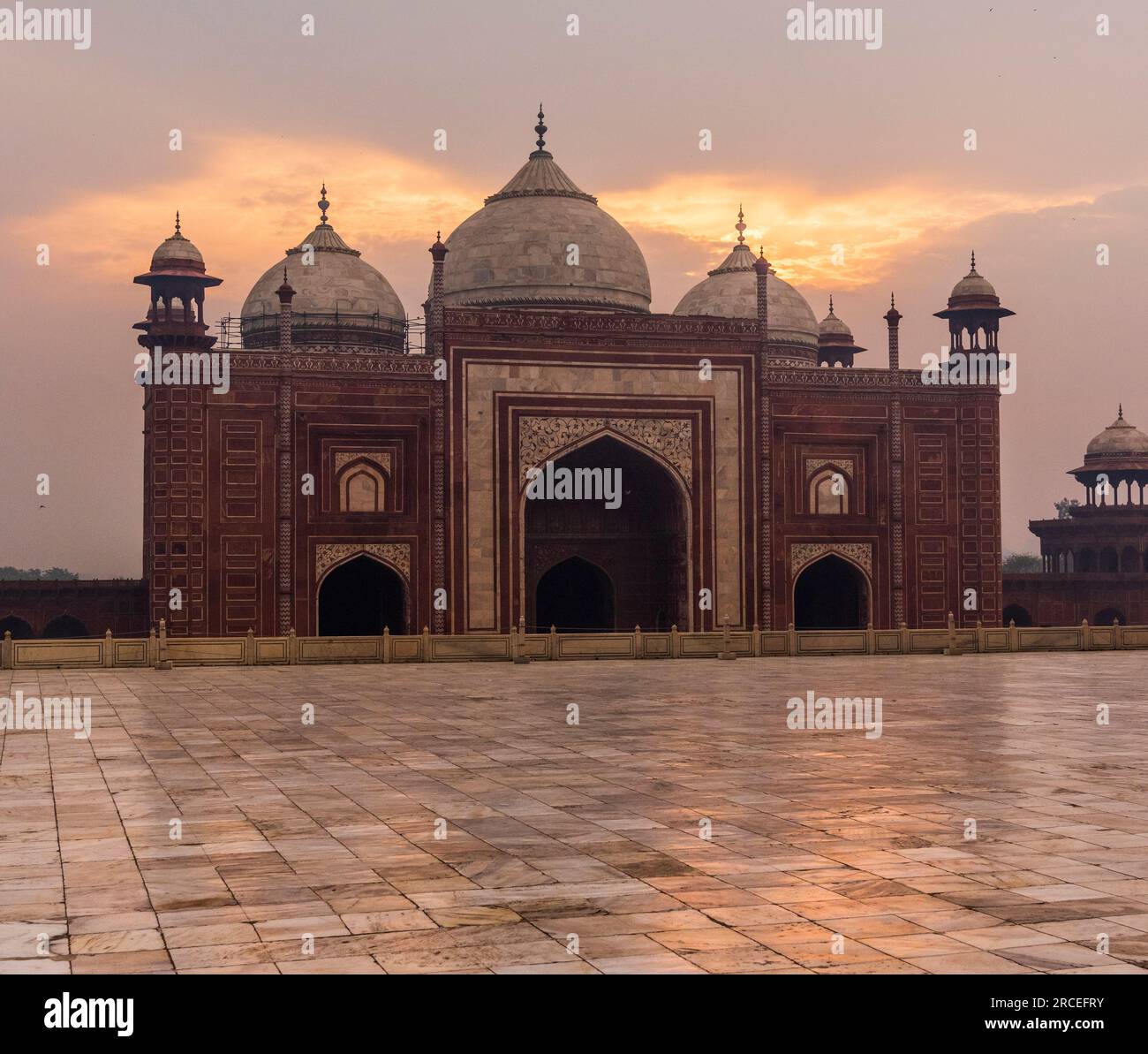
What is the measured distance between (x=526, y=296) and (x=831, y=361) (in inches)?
562

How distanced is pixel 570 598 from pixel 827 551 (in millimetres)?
6355

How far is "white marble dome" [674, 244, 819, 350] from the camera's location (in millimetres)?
41094

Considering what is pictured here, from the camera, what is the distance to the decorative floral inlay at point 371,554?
30.1m

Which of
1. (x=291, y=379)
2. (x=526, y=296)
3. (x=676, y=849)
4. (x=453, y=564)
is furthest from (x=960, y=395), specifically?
(x=676, y=849)

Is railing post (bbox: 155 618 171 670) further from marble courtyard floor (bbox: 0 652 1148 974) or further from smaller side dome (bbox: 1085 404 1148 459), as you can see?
smaller side dome (bbox: 1085 404 1148 459)

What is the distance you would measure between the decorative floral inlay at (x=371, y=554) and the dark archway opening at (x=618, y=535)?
3.12 meters

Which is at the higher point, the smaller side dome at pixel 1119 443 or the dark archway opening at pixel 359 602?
the smaller side dome at pixel 1119 443

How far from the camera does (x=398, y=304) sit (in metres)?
37.6

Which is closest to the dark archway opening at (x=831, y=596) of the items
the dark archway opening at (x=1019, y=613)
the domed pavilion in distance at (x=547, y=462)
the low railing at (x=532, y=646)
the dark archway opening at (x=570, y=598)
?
the domed pavilion in distance at (x=547, y=462)

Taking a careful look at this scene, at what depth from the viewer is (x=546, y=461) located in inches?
1227

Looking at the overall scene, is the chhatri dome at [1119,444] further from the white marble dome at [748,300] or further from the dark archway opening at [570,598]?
the dark archway opening at [570,598]

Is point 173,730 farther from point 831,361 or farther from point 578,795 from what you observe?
point 831,361

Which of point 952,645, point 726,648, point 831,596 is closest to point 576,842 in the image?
point 726,648

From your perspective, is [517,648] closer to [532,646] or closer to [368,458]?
[532,646]
